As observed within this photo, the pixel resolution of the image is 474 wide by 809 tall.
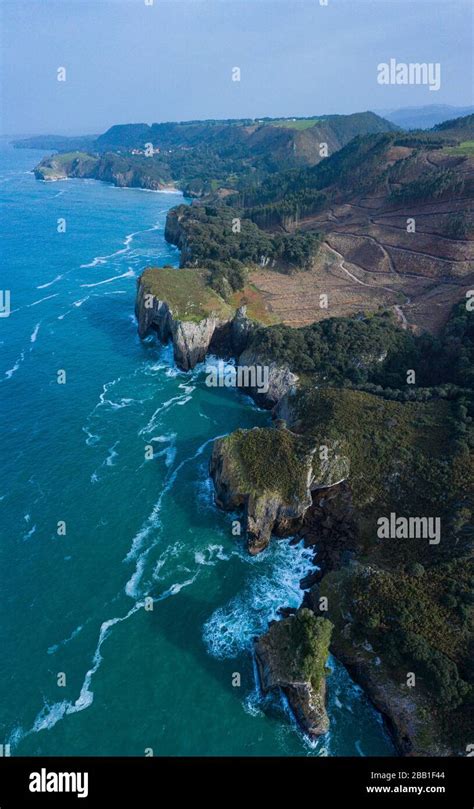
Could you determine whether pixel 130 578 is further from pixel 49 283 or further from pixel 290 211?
pixel 290 211

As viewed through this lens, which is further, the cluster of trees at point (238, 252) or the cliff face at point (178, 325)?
the cluster of trees at point (238, 252)

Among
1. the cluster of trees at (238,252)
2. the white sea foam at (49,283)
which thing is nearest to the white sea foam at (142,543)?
the cluster of trees at (238,252)

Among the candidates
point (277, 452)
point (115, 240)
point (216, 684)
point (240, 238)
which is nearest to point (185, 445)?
point (277, 452)

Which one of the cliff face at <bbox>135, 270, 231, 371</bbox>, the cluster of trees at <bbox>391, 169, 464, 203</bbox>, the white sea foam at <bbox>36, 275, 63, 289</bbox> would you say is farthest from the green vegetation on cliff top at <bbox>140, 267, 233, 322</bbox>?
the cluster of trees at <bbox>391, 169, 464, 203</bbox>

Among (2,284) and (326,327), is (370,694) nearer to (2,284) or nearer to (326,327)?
(326,327)

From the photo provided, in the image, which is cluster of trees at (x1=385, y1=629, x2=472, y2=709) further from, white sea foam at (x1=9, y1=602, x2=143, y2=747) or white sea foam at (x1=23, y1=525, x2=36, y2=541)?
white sea foam at (x1=23, y1=525, x2=36, y2=541)

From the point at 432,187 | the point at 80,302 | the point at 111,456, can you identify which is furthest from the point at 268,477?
the point at 432,187

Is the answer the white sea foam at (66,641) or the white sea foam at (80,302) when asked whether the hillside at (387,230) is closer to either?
the white sea foam at (80,302)
